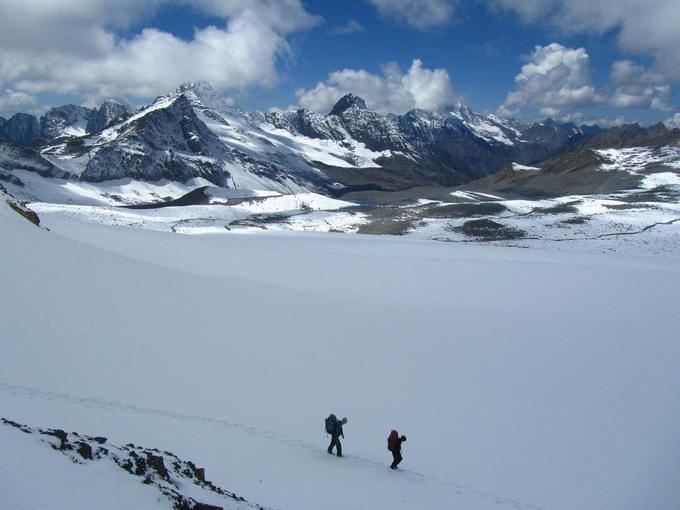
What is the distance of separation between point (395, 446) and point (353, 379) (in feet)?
12.8

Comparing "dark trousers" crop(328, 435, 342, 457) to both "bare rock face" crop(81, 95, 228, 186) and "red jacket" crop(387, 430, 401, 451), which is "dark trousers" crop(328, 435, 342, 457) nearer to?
"red jacket" crop(387, 430, 401, 451)

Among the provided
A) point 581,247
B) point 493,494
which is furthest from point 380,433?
point 581,247

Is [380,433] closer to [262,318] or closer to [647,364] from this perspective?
[262,318]

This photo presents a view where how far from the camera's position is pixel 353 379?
13.4 metres

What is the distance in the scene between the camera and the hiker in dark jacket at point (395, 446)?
31.4ft

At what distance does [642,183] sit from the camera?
109 metres

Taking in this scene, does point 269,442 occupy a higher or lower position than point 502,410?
lower

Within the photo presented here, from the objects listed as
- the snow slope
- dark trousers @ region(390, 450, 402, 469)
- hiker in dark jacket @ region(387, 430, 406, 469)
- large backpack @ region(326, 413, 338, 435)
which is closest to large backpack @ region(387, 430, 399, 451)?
hiker in dark jacket @ region(387, 430, 406, 469)

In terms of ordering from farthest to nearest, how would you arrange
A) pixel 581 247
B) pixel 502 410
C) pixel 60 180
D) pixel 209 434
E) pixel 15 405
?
pixel 60 180 < pixel 581 247 < pixel 502 410 < pixel 209 434 < pixel 15 405

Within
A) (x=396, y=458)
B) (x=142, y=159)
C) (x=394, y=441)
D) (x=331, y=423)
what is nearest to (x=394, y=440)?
(x=394, y=441)

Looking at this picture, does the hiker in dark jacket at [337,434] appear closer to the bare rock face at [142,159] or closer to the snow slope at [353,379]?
the snow slope at [353,379]

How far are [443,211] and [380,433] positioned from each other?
222 feet

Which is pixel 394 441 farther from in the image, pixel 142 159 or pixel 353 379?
pixel 142 159

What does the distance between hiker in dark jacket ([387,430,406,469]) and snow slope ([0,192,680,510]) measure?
16.3 inches
